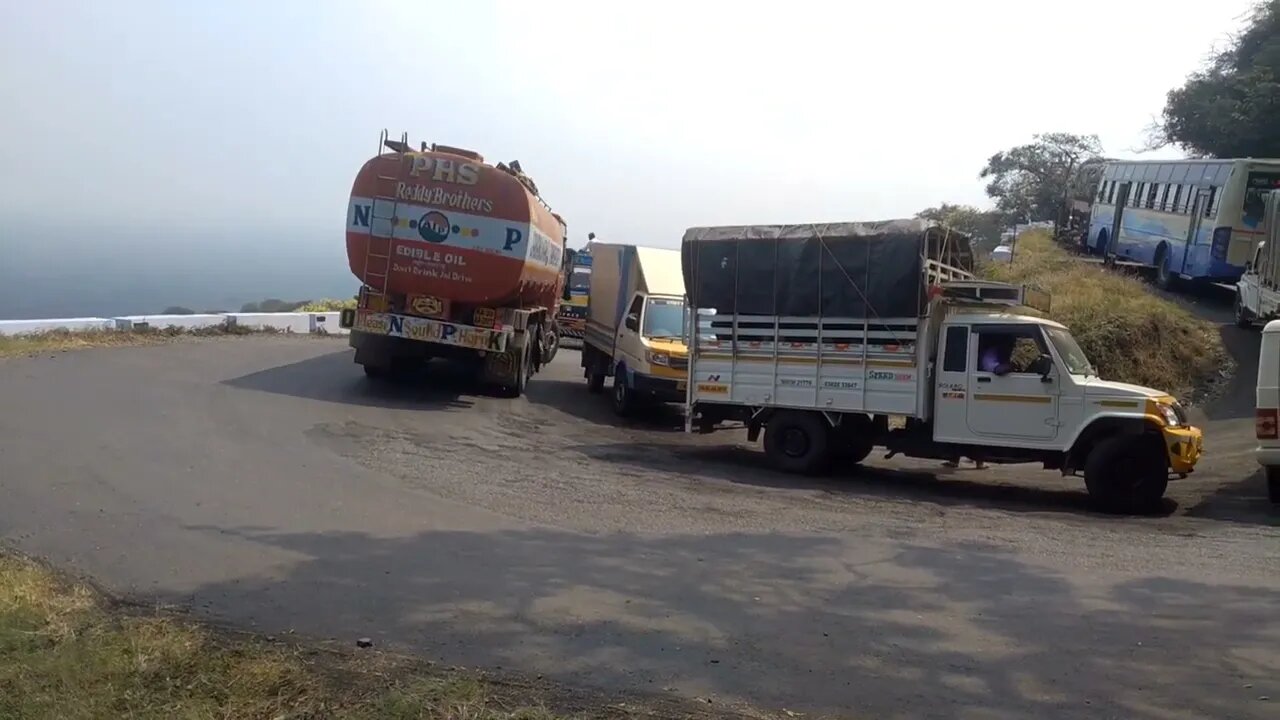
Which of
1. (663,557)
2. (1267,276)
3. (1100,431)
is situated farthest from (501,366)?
(1267,276)

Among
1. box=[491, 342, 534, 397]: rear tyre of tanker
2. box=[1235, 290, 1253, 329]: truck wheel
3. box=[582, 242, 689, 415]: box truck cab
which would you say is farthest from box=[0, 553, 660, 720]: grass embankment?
box=[1235, 290, 1253, 329]: truck wheel

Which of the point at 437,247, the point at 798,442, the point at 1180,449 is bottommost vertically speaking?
the point at 798,442

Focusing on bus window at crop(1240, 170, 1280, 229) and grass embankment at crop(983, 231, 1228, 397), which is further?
bus window at crop(1240, 170, 1280, 229)

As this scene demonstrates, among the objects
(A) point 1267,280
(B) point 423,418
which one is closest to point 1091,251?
(A) point 1267,280

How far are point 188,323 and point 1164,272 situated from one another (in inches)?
898

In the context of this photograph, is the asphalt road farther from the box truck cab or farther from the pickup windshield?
the box truck cab

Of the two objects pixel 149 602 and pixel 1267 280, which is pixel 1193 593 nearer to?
pixel 149 602

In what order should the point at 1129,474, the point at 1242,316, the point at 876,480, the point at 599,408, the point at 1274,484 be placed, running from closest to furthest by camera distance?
the point at 1129,474
the point at 1274,484
the point at 876,480
the point at 599,408
the point at 1242,316

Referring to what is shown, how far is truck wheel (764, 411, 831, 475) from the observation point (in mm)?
13930

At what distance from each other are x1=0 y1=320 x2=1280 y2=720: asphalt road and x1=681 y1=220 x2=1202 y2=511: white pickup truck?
1.83 ft

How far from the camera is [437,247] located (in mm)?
17328

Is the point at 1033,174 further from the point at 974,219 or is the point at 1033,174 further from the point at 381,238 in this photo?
the point at 381,238

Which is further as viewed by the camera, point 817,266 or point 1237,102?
point 1237,102

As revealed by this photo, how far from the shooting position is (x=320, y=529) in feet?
29.2
